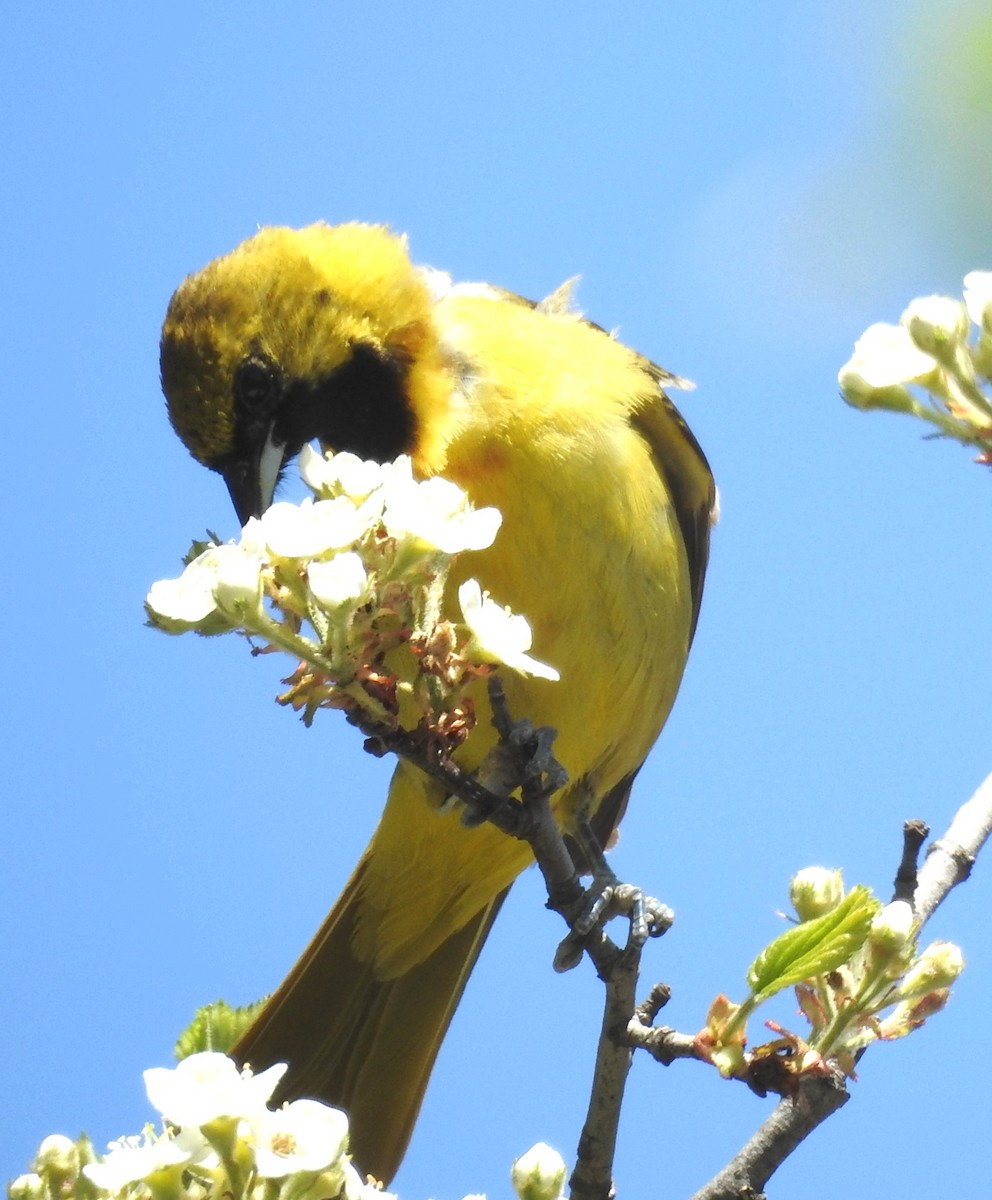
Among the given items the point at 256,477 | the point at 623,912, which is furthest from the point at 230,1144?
the point at 256,477

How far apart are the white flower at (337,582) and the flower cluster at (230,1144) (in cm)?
59

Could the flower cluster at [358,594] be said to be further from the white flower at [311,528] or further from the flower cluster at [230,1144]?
the flower cluster at [230,1144]

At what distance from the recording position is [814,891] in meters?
2.29

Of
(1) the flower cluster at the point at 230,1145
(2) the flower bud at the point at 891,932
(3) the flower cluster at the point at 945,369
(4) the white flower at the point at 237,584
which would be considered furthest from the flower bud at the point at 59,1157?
(3) the flower cluster at the point at 945,369

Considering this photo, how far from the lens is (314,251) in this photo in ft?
12.9

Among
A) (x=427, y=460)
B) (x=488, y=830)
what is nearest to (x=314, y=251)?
(x=427, y=460)

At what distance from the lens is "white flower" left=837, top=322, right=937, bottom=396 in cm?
191

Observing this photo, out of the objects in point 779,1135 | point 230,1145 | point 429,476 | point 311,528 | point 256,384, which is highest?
point 256,384

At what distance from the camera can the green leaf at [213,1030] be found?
267 cm

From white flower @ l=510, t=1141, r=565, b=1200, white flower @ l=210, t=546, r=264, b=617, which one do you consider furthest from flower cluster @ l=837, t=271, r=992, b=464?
white flower @ l=510, t=1141, r=565, b=1200

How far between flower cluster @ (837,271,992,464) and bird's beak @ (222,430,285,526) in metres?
2.03

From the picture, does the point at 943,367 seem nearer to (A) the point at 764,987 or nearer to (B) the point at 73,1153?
(A) the point at 764,987

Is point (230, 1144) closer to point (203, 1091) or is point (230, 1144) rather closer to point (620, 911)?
point (203, 1091)

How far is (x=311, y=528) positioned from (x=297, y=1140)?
0.78 metres
